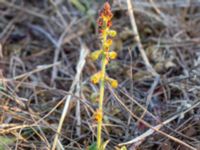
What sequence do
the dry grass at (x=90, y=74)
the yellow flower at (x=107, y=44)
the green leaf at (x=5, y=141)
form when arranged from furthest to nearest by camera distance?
1. the dry grass at (x=90, y=74)
2. the green leaf at (x=5, y=141)
3. the yellow flower at (x=107, y=44)

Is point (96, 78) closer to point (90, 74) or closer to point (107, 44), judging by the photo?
point (107, 44)

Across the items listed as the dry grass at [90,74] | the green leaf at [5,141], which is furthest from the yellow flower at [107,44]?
the green leaf at [5,141]

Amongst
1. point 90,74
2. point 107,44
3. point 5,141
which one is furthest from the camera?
point 90,74

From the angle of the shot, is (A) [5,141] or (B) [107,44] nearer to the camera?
(B) [107,44]

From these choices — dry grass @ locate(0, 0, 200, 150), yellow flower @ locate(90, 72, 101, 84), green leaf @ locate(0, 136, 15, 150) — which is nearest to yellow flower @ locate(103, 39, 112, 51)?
yellow flower @ locate(90, 72, 101, 84)

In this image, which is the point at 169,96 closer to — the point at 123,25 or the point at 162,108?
the point at 162,108

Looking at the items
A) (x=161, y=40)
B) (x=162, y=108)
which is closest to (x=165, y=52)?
(x=161, y=40)

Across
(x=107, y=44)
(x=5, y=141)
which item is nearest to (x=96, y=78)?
(x=107, y=44)

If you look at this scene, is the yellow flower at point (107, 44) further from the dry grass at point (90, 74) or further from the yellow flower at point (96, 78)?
the dry grass at point (90, 74)
